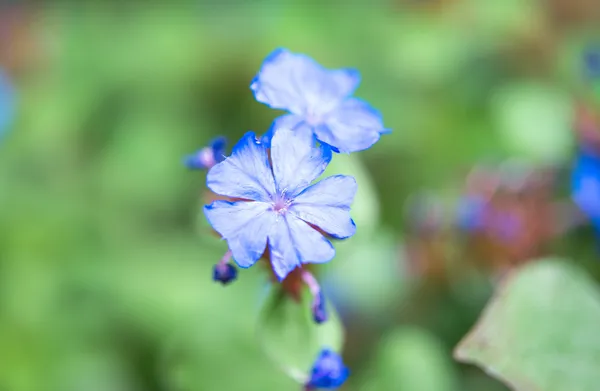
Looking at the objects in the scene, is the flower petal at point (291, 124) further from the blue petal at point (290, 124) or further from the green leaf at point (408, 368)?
the green leaf at point (408, 368)

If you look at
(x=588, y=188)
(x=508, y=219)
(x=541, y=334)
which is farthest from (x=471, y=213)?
(x=541, y=334)

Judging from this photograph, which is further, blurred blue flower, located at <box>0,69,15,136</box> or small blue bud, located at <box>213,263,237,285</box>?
blurred blue flower, located at <box>0,69,15,136</box>

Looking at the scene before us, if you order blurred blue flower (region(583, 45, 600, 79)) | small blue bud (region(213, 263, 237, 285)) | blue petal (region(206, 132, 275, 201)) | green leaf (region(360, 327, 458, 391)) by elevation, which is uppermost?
blurred blue flower (region(583, 45, 600, 79))

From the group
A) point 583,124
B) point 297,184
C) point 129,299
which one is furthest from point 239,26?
point 297,184

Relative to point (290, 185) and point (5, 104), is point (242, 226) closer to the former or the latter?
point (290, 185)

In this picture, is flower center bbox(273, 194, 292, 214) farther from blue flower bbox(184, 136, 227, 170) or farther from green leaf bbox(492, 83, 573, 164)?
green leaf bbox(492, 83, 573, 164)

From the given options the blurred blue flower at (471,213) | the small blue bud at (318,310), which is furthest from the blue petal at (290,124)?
the blurred blue flower at (471,213)

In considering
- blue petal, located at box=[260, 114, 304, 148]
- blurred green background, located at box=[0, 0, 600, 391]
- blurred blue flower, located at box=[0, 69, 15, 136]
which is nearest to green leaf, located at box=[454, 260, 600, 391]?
blurred green background, located at box=[0, 0, 600, 391]
